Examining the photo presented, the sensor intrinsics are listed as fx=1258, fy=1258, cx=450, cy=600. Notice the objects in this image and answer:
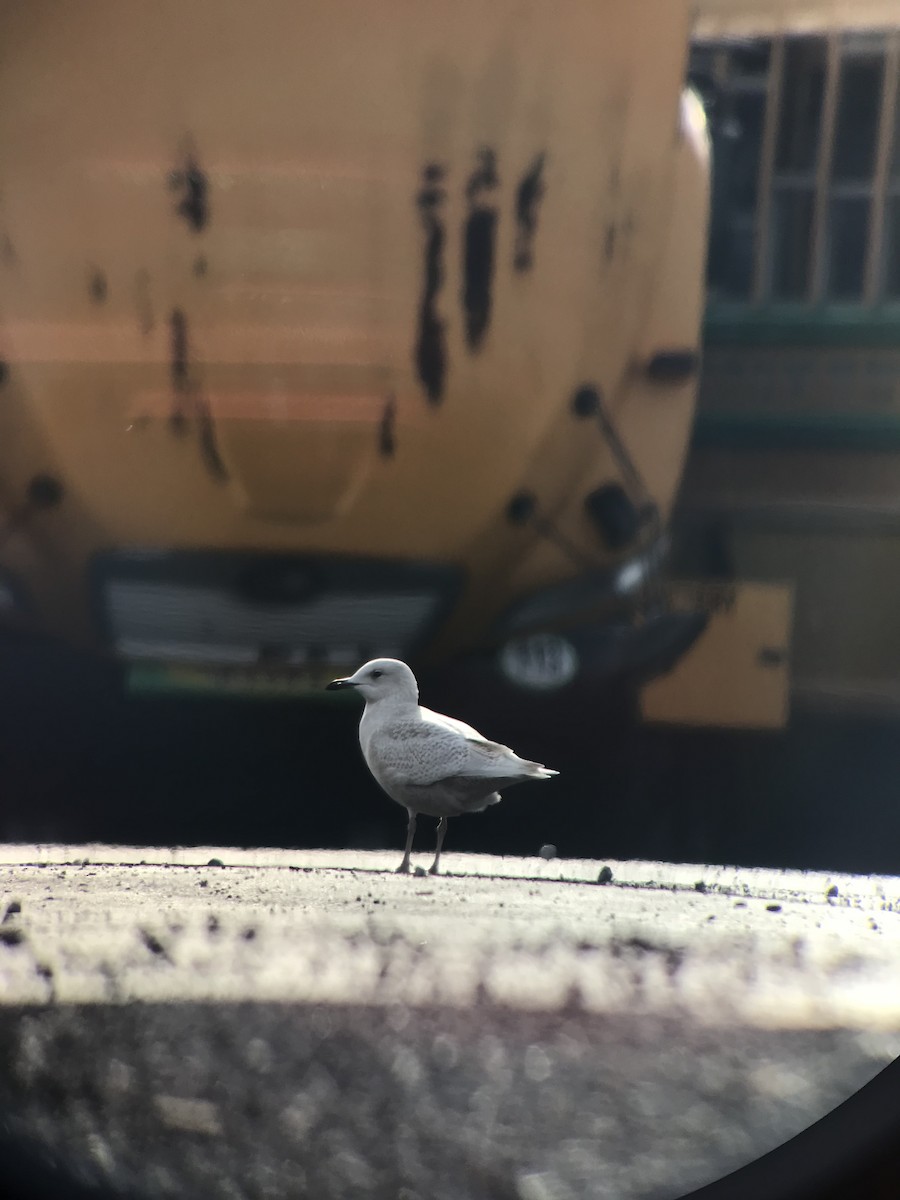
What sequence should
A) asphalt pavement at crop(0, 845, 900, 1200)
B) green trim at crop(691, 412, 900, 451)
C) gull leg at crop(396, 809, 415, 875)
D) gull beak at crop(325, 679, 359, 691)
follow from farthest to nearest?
green trim at crop(691, 412, 900, 451) < gull leg at crop(396, 809, 415, 875) < gull beak at crop(325, 679, 359, 691) < asphalt pavement at crop(0, 845, 900, 1200)

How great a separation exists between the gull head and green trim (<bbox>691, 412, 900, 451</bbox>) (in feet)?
1.68

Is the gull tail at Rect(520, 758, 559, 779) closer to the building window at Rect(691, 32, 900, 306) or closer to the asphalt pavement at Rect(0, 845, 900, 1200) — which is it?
the asphalt pavement at Rect(0, 845, 900, 1200)

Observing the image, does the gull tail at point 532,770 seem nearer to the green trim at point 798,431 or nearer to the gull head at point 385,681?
the gull head at point 385,681

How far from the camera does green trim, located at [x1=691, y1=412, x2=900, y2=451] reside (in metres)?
1.59

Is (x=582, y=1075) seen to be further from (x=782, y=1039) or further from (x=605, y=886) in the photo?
(x=605, y=886)

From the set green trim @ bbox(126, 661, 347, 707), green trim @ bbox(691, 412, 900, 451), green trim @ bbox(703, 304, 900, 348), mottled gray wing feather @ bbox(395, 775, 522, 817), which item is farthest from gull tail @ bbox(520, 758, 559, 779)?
green trim @ bbox(703, 304, 900, 348)

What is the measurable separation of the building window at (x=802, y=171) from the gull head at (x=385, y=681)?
617 mm

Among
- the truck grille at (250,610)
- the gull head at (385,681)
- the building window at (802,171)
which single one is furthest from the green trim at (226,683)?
the building window at (802,171)

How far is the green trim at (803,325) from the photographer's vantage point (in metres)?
1.55

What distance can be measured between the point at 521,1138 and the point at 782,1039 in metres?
0.28

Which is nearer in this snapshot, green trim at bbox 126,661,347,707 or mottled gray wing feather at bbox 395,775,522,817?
mottled gray wing feather at bbox 395,775,522,817

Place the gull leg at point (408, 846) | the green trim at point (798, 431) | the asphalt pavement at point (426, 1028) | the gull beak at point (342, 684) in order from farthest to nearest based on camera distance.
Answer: the green trim at point (798, 431)
the gull leg at point (408, 846)
the gull beak at point (342, 684)
the asphalt pavement at point (426, 1028)

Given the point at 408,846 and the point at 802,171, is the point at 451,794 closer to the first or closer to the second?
the point at 408,846

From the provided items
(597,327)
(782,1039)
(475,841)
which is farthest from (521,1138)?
(597,327)
